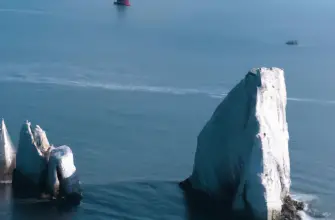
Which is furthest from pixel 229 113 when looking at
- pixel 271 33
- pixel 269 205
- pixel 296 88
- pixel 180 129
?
pixel 271 33

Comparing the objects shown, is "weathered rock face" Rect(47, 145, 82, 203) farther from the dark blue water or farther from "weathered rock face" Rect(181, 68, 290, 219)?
"weathered rock face" Rect(181, 68, 290, 219)

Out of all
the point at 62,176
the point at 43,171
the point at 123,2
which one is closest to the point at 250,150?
the point at 62,176

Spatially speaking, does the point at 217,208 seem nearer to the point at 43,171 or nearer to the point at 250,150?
the point at 250,150

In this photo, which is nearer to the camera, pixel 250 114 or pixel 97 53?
pixel 250 114

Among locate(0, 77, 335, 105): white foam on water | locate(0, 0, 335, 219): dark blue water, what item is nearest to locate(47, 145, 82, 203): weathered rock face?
locate(0, 0, 335, 219): dark blue water

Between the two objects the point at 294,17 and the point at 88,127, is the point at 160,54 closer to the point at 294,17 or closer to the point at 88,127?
the point at 88,127

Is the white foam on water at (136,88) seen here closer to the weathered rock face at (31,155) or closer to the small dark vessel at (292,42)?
the weathered rock face at (31,155)
